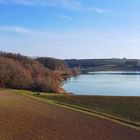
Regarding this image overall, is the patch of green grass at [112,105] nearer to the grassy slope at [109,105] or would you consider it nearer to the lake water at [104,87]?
the grassy slope at [109,105]

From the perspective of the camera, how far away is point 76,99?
109ft

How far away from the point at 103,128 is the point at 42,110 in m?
5.85

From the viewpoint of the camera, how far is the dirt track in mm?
16414

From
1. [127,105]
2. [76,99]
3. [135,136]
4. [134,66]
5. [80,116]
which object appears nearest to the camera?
[135,136]

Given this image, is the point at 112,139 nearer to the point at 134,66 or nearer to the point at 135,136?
the point at 135,136

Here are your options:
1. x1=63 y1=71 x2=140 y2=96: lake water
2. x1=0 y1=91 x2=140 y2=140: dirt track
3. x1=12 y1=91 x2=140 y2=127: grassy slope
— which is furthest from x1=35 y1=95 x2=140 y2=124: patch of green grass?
x1=63 y1=71 x2=140 y2=96: lake water

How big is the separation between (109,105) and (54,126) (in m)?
12.3

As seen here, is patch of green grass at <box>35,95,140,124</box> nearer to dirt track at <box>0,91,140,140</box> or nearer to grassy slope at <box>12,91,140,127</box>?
→ grassy slope at <box>12,91,140,127</box>

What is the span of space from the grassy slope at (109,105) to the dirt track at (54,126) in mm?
3371

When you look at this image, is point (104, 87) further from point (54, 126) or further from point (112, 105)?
point (54, 126)

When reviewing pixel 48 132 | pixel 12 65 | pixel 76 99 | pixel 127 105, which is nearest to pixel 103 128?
pixel 48 132

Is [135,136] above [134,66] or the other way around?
the other way around

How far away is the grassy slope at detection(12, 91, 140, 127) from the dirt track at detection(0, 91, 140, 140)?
3.37 metres

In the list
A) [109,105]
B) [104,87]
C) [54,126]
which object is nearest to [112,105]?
[109,105]
